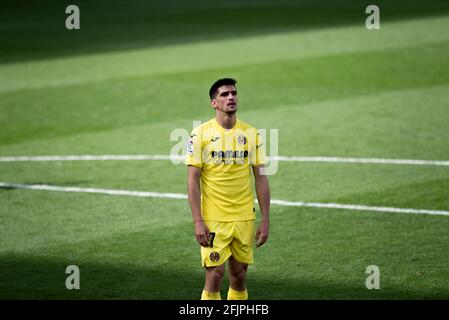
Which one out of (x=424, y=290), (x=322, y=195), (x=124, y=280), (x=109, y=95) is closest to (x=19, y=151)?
(x=109, y=95)

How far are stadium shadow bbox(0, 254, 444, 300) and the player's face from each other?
7.01ft

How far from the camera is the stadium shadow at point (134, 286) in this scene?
370 inches

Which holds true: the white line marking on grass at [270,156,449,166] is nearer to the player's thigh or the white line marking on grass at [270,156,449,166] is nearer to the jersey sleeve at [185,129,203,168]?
the player's thigh

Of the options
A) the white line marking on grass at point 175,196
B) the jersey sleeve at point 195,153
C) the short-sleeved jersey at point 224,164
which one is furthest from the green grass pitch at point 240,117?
the jersey sleeve at point 195,153

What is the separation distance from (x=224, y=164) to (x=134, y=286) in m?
2.09

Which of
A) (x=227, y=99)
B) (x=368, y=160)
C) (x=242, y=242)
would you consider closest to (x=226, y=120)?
(x=227, y=99)

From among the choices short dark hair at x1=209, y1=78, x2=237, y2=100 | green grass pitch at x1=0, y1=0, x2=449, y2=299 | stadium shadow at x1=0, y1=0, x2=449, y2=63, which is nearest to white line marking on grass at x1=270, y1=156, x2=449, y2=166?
green grass pitch at x1=0, y1=0, x2=449, y2=299

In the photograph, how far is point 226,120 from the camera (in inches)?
328

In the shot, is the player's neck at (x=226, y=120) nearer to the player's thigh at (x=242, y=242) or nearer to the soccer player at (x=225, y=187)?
the soccer player at (x=225, y=187)

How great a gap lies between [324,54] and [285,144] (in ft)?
25.0

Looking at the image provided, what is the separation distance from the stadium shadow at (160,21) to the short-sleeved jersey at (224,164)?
17.1 metres

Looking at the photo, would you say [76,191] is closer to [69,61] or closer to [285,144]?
[285,144]

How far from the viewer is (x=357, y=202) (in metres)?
12.6

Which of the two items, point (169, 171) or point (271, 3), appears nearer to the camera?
point (169, 171)
